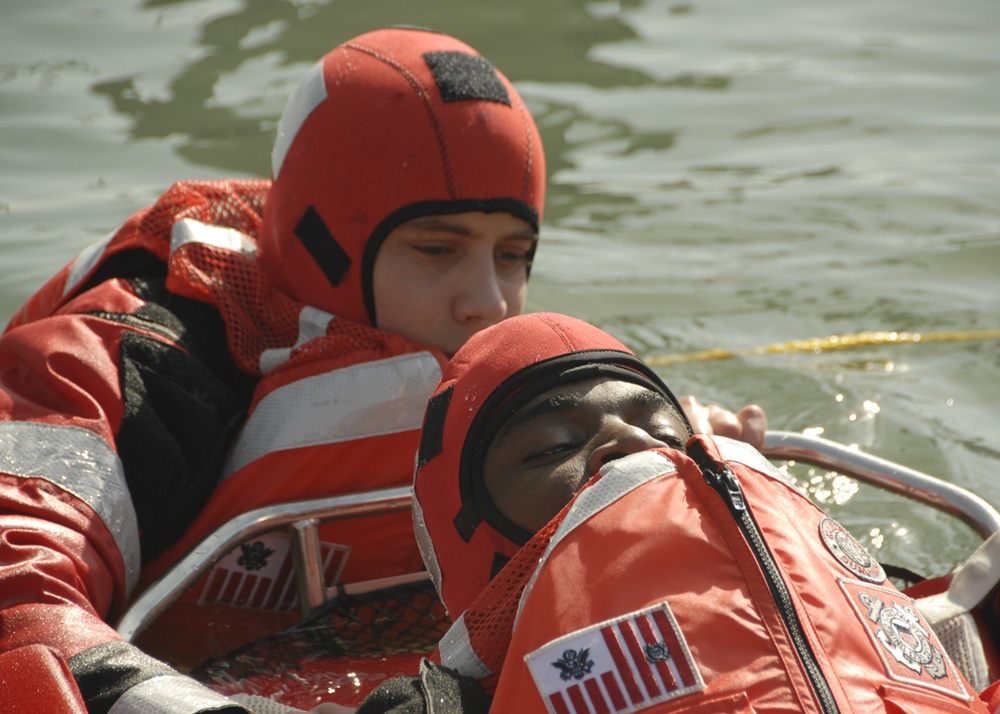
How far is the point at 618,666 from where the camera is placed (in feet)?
4.74

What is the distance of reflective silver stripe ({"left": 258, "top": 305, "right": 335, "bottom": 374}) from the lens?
8.63ft

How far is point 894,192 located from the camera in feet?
17.6

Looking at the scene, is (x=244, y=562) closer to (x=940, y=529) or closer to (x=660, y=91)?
(x=940, y=529)

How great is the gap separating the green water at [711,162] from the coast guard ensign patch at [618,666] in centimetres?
173

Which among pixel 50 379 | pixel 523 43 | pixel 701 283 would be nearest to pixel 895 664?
pixel 50 379

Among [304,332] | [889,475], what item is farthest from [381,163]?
[889,475]

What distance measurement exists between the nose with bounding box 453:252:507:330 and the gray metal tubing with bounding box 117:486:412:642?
1.38 feet

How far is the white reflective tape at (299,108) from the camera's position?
9.38 feet

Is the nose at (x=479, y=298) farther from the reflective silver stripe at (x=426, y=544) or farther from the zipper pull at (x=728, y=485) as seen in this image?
the zipper pull at (x=728, y=485)

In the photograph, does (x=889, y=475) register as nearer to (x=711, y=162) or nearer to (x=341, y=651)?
(x=341, y=651)

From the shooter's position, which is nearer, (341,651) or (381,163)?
(341,651)

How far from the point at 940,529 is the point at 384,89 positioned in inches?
67.8

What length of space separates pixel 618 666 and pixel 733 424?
1260 millimetres

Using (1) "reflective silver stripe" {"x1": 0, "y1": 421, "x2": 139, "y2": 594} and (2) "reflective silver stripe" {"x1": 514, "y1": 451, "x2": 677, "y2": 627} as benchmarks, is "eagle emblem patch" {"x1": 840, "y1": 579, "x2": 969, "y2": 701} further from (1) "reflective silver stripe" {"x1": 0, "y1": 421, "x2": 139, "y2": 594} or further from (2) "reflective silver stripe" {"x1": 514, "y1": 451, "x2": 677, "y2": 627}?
(1) "reflective silver stripe" {"x1": 0, "y1": 421, "x2": 139, "y2": 594}
